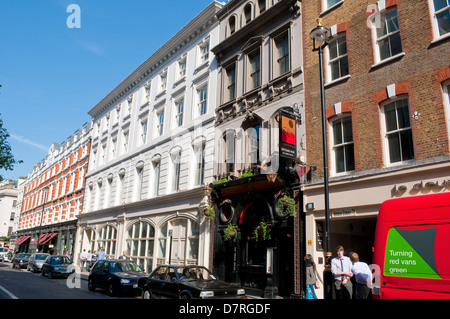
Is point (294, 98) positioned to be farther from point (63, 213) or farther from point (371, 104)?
point (63, 213)

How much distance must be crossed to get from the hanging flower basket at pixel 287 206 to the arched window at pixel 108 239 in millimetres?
18405

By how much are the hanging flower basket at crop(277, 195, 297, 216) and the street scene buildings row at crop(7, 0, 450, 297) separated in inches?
4.5

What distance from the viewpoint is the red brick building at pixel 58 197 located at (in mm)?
38719

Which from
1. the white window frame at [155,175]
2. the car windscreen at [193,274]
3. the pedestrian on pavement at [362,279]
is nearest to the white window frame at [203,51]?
the white window frame at [155,175]

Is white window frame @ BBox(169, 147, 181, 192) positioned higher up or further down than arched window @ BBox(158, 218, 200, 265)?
higher up

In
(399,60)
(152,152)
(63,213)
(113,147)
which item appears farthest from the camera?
(63,213)

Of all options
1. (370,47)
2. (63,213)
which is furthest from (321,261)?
(63,213)

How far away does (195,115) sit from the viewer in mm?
22125

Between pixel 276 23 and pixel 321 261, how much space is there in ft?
37.9

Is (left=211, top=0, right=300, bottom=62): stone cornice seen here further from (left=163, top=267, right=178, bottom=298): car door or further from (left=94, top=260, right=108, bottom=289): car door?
(left=94, top=260, right=108, bottom=289): car door

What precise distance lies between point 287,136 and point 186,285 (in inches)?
274

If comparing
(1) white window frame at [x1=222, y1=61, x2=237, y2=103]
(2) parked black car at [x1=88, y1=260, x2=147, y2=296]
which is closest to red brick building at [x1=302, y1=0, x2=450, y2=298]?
(1) white window frame at [x1=222, y1=61, x2=237, y2=103]

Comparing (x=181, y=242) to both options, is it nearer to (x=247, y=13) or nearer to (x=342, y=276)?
(x=342, y=276)

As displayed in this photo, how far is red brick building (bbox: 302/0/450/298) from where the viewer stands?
34.8 feet
